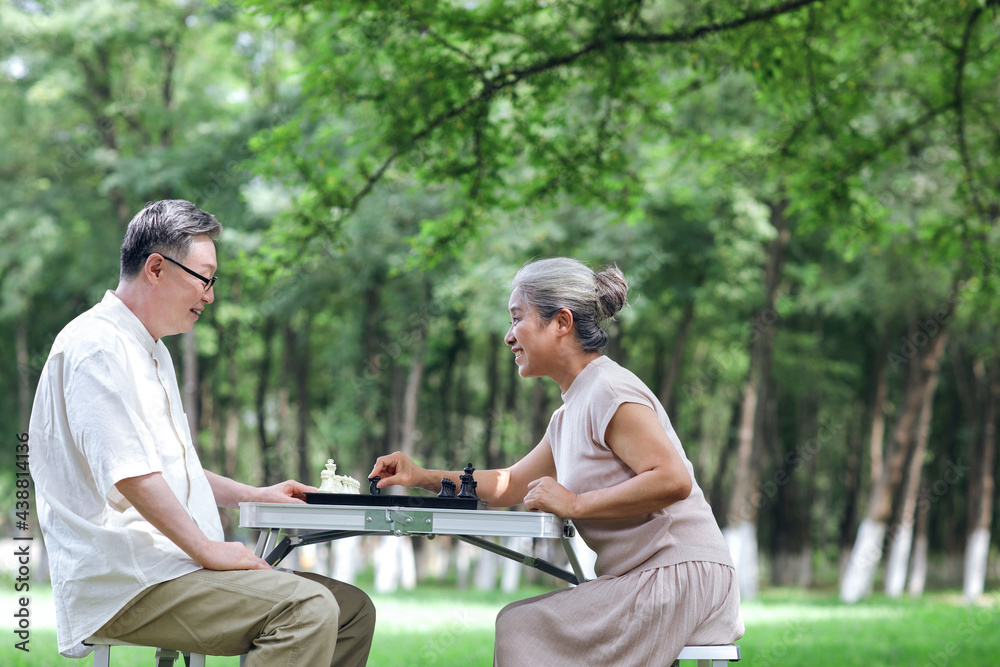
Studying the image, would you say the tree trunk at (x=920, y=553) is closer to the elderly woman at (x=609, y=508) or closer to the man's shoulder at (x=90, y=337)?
the elderly woman at (x=609, y=508)

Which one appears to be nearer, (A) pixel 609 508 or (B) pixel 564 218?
(A) pixel 609 508

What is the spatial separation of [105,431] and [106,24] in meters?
17.7

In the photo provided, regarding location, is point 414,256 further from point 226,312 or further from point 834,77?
point 226,312

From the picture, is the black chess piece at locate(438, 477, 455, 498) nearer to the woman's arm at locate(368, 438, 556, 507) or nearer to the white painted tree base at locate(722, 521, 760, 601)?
the woman's arm at locate(368, 438, 556, 507)

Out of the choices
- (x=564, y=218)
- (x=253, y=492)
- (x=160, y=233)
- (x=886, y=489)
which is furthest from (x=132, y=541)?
(x=886, y=489)

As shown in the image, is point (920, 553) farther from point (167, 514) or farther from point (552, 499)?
point (167, 514)

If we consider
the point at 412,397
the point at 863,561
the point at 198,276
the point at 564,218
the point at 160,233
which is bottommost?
the point at 863,561

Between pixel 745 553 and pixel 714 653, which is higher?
pixel 714 653

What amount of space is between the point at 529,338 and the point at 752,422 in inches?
709

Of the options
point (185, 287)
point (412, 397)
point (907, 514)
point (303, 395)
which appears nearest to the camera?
point (185, 287)

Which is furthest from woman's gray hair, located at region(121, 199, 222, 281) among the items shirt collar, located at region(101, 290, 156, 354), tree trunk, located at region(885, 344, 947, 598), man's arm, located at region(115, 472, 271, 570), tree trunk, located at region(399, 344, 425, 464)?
tree trunk, located at region(885, 344, 947, 598)

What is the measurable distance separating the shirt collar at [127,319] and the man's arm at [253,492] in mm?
569

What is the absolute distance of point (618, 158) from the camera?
786 cm

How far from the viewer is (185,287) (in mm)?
3127
